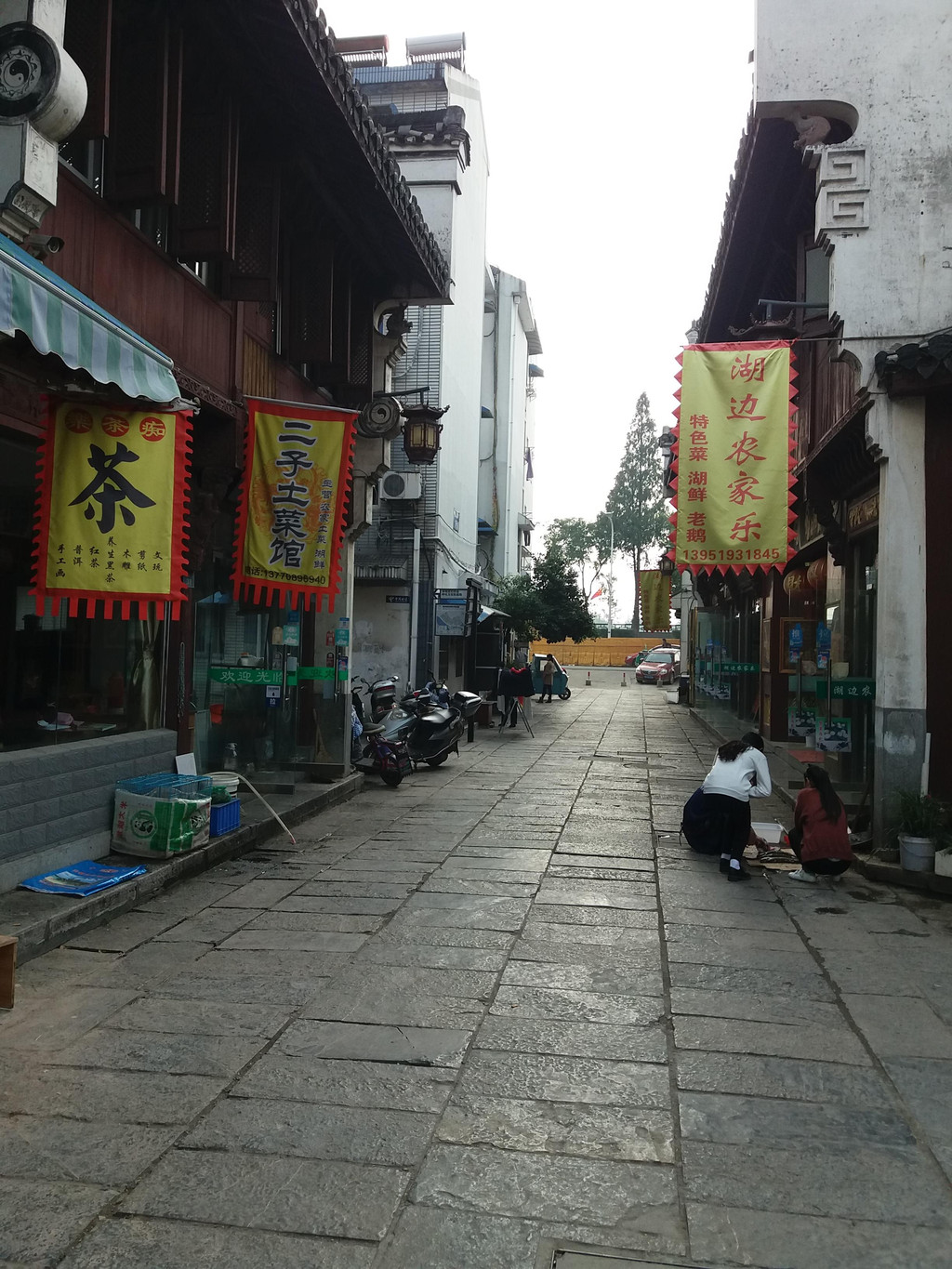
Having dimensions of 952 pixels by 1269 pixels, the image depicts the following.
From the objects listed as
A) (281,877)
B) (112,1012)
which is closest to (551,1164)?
(112,1012)

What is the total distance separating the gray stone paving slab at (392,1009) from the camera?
511 centimetres

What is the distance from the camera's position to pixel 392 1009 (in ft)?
17.3

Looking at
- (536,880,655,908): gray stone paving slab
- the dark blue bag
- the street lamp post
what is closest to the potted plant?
the dark blue bag

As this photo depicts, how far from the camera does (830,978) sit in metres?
5.98

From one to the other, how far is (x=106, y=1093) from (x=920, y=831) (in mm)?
6509

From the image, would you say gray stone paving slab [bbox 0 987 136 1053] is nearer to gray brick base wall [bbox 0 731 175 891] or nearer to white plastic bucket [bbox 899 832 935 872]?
gray brick base wall [bbox 0 731 175 891]

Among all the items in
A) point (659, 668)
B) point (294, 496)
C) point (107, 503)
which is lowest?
point (659, 668)

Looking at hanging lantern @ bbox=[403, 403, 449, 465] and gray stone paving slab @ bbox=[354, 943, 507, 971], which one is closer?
gray stone paving slab @ bbox=[354, 943, 507, 971]

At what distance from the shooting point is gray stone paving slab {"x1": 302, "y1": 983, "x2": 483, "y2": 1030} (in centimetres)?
511

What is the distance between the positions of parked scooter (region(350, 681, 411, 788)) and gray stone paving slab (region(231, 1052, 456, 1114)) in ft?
29.9

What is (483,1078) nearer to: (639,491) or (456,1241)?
(456,1241)

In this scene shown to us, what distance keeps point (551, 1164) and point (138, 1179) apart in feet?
4.57

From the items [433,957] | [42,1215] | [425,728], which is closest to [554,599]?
[425,728]

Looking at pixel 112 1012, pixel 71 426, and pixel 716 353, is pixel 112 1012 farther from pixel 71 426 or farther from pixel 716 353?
pixel 716 353
